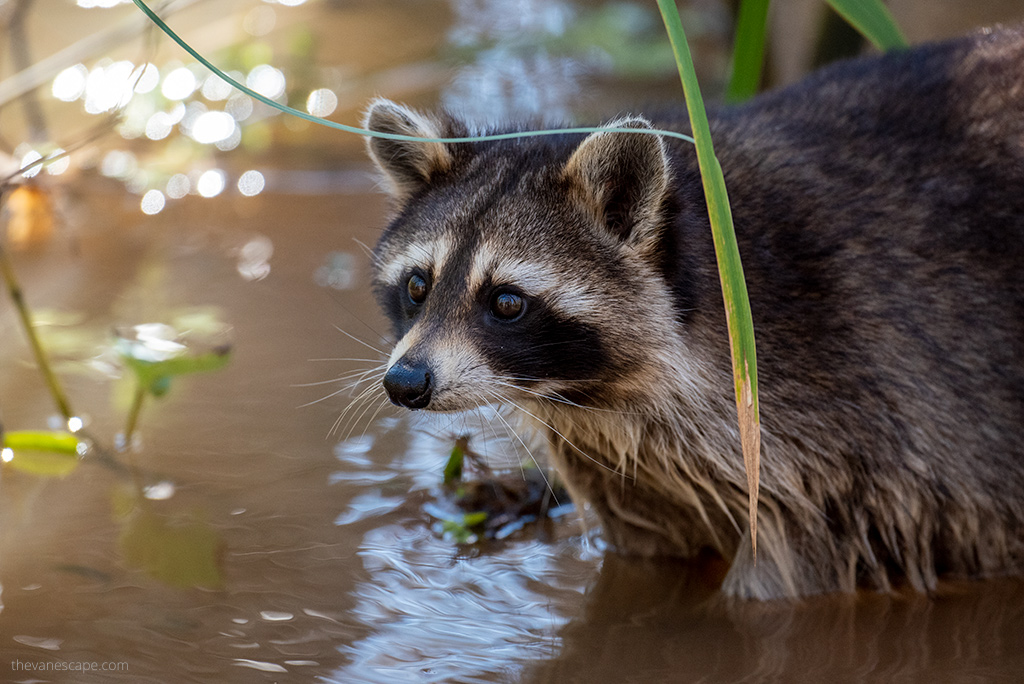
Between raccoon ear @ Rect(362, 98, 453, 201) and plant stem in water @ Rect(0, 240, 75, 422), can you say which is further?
plant stem in water @ Rect(0, 240, 75, 422)

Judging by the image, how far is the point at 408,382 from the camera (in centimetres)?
229

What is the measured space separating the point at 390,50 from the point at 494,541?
480cm

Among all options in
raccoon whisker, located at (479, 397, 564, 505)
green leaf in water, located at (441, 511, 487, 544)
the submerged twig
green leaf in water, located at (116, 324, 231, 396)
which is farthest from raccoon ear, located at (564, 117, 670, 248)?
the submerged twig

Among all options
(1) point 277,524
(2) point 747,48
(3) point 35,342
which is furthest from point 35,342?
(2) point 747,48

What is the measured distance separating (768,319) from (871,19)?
A: 0.77 m

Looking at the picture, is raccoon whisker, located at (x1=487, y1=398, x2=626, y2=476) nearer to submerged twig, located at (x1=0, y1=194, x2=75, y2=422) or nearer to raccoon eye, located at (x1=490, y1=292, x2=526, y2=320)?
raccoon eye, located at (x1=490, y1=292, x2=526, y2=320)

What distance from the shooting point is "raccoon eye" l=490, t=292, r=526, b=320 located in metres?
2.41

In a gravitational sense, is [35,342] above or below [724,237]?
below

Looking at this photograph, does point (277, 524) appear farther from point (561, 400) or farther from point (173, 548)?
point (561, 400)

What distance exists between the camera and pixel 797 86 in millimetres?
3139

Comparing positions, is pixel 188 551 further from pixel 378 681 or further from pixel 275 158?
pixel 275 158

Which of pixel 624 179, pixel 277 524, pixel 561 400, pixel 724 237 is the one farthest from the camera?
pixel 277 524

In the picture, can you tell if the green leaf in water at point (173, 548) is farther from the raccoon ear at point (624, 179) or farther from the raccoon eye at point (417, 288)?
the raccoon ear at point (624, 179)

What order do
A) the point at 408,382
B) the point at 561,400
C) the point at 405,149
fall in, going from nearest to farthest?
the point at 408,382 → the point at 561,400 → the point at 405,149
